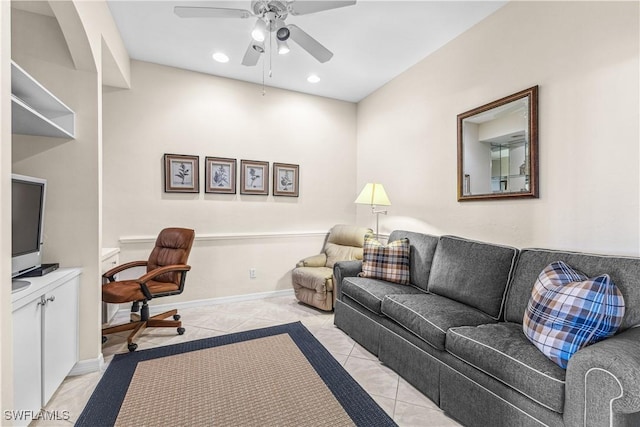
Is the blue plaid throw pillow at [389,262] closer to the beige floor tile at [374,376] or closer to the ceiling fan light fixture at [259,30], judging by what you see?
the beige floor tile at [374,376]

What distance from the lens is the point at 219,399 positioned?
1801 mm

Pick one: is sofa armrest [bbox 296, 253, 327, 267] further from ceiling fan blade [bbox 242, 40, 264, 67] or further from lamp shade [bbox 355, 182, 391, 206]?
ceiling fan blade [bbox 242, 40, 264, 67]

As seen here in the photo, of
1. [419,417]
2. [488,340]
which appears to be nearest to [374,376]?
[419,417]

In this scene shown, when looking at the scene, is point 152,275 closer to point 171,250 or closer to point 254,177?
point 171,250

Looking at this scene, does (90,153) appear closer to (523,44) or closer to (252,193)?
(252,193)

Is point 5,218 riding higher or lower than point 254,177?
lower

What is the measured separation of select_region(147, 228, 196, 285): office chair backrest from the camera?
2.86 metres

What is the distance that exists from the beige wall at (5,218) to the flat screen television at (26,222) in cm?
78

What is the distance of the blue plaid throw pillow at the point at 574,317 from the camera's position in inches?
50.1

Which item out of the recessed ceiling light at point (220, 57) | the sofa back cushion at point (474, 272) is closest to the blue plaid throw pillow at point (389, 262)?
the sofa back cushion at point (474, 272)

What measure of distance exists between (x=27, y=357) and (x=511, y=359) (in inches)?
95.0

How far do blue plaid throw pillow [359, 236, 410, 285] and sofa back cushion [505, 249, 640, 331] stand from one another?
0.94 m

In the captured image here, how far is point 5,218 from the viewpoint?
102cm

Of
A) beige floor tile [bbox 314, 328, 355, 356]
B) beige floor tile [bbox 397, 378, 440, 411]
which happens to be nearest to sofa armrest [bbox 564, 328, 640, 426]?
beige floor tile [bbox 397, 378, 440, 411]
